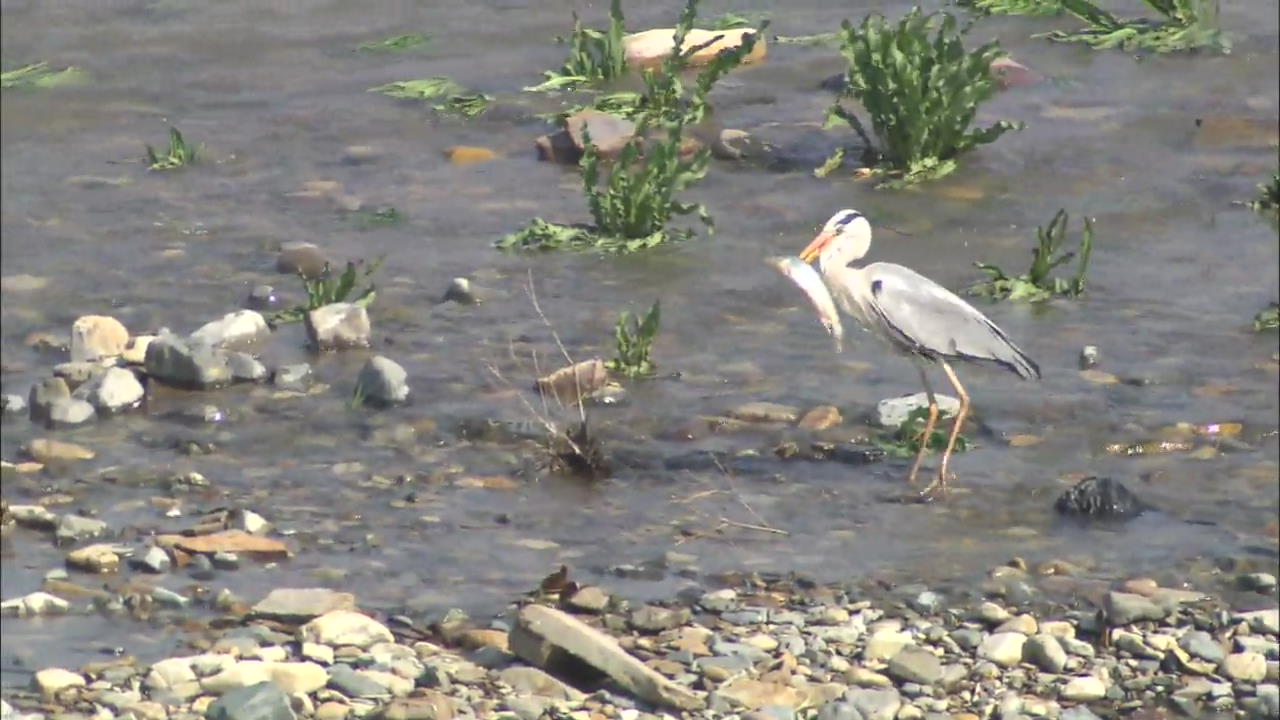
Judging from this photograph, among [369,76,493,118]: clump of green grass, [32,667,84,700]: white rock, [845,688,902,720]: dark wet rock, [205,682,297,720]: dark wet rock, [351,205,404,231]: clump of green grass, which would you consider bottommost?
[845,688,902,720]: dark wet rock

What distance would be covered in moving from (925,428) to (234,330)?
2.30 m

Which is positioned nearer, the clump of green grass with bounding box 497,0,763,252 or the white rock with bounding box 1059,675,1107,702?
the white rock with bounding box 1059,675,1107,702

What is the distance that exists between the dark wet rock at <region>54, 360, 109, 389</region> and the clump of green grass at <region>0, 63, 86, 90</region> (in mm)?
1333

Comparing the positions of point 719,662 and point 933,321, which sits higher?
point 933,321

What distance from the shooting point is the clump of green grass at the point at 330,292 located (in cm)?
A: 810

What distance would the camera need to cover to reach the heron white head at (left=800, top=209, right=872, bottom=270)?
678 cm

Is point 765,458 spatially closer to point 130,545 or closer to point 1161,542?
point 1161,542

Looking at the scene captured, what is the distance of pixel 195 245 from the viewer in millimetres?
8836

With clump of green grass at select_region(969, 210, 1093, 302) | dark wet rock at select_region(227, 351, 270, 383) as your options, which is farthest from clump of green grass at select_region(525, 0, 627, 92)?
dark wet rock at select_region(227, 351, 270, 383)

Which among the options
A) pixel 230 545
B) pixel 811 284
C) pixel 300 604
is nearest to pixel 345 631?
pixel 300 604

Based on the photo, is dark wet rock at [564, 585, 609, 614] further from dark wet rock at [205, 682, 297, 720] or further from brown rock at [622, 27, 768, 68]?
brown rock at [622, 27, 768, 68]

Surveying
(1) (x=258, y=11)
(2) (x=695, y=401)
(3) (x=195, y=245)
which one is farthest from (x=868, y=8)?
(3) (x=195, y=245)

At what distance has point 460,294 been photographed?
27.2ft

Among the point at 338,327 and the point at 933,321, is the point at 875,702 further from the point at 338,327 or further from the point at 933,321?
A: the point at 338,327
